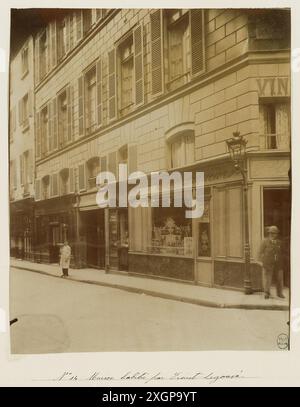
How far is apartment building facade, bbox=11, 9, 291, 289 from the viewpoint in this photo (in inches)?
149

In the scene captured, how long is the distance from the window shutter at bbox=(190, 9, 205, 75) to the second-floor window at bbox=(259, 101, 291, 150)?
26.0 inches

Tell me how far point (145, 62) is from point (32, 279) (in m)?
2.27

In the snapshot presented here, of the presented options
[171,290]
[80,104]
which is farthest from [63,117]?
[171,290]

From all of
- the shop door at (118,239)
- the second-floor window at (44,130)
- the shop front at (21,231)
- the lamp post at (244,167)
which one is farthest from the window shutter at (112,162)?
the lamp post at (244,167)

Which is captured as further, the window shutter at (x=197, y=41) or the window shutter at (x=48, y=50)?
the window shutter at (x=48, y=50)

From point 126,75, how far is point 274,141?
1.52 m

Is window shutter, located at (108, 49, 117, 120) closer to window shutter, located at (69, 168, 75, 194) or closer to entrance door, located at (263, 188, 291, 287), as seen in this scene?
window shutter, located at (69, 168, 75, 194)

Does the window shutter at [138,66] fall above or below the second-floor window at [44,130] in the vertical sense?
above

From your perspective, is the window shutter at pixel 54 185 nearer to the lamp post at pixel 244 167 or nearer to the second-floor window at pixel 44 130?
the second-floor window at pixel 44 130

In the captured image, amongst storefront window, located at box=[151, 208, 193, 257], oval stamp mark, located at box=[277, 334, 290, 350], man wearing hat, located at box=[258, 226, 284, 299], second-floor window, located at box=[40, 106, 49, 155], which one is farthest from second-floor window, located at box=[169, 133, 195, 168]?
oval stamp mark, located at box=[277, 334, 290, 350]

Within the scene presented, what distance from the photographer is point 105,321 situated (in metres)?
3.88

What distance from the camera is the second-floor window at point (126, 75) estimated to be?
410cm

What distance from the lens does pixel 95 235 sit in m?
4.08
